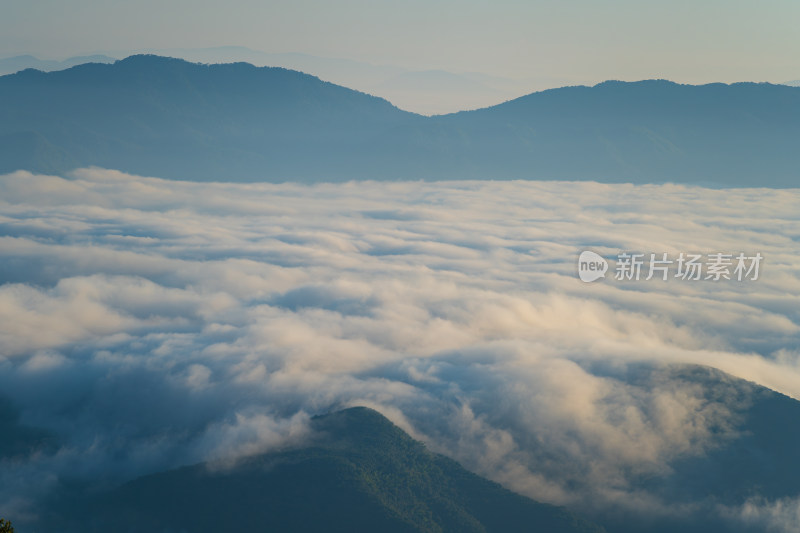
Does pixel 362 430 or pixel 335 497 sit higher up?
pixel 362 430

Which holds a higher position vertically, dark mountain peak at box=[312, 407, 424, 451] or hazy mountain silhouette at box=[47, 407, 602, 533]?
dark mountain peak at box=[312, 407, 424, 451]

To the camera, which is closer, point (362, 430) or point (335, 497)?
point (335, 497)

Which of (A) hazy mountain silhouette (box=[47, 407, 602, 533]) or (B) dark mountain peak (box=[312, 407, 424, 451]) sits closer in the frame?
(A) hazy mountain silhouette (box=[47, 407, 602, 533])

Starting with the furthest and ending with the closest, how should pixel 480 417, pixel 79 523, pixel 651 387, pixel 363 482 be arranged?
pixel 651 387 → pixel 480 417 → pixel 79 523 → pixel 363 482

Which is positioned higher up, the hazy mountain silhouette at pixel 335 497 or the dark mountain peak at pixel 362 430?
the dark mountain peak at pixel 362 430

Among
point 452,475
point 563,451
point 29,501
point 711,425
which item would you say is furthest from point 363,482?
point 711,425

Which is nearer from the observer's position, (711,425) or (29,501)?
(29,501)

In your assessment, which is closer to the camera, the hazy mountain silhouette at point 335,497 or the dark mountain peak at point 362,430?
the hazy mountain silhouette at point 335,497

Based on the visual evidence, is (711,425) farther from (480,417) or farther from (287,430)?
(287,430)
